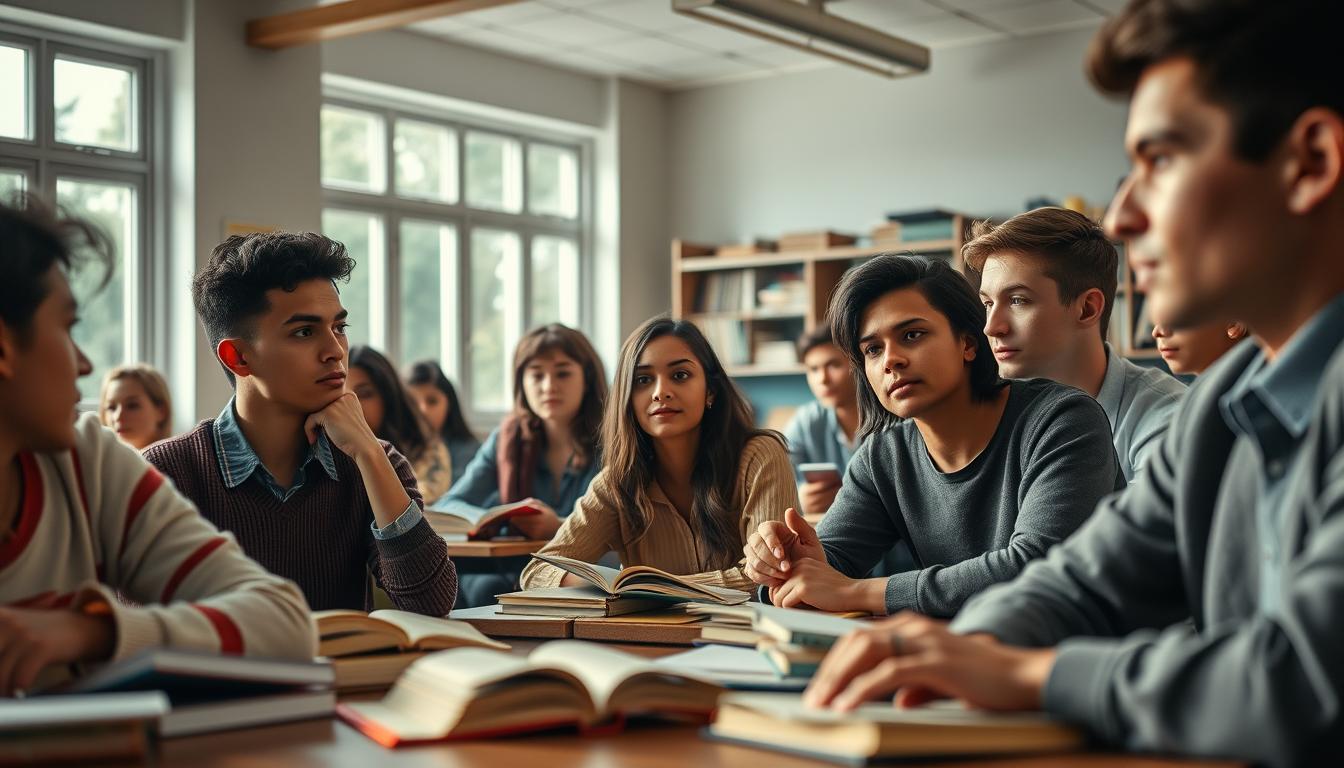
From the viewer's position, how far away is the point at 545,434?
184 inches

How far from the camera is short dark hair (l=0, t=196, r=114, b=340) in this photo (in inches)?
53.8

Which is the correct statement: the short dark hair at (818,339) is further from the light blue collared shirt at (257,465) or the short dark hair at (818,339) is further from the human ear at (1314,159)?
the human ear at (1314,159)

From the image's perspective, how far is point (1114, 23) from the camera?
4.03 ft

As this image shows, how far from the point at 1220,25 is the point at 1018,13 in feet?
20.5

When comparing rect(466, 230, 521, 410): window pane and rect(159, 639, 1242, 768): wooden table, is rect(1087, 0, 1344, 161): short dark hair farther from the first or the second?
rect(466, 230, 521, 410): window pane

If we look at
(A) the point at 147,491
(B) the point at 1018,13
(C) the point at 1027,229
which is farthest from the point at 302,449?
(B) the point at 1018,13

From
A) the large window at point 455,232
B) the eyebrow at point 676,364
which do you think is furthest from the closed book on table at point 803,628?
the large window at point 455,232

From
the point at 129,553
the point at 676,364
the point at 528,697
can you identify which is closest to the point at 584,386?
the point at 676,364

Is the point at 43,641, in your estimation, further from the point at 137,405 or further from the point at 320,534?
the point at 137,405

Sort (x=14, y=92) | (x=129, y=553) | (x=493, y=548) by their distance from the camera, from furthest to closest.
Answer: (x=14, y=92) < (x=493, y=548) < (x=129, y=553)

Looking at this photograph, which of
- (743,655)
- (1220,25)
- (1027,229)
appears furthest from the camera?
(1027,229)

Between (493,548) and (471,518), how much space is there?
0.58 metres

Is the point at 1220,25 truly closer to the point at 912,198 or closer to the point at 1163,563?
the point at 1163,563

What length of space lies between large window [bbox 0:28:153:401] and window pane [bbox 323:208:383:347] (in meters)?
1.35
